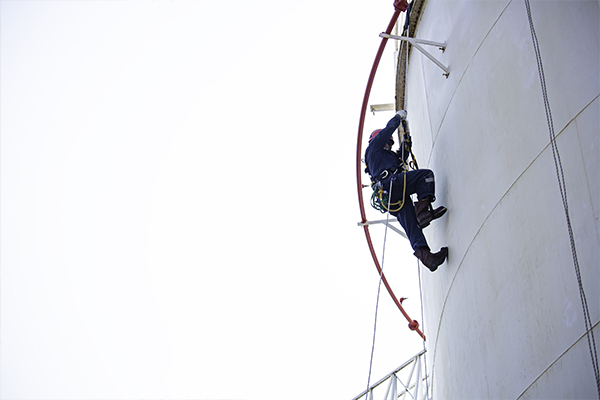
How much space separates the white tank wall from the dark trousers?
197 mm

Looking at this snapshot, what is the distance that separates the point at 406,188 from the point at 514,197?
2.06 metres

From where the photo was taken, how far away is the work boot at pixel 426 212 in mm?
6395

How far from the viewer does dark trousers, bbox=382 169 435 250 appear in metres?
6.60

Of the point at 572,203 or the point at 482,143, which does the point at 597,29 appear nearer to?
the point at 572,203

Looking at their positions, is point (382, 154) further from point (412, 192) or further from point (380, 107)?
point (380, 107)

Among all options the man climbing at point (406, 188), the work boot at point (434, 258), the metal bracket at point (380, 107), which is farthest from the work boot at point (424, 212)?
the metal bracket at point (380, 107)

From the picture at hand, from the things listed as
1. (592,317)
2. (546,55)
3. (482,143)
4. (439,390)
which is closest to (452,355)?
(439,390)

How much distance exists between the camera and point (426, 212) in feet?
21.2

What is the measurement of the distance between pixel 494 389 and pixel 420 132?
4.14 meters

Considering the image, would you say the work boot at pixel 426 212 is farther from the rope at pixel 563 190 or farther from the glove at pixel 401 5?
the glove at pixel 401 5

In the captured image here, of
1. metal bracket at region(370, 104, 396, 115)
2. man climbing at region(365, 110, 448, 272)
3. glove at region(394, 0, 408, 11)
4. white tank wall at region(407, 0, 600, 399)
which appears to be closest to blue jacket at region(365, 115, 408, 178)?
man climbing at region(365, 110, 448, 272)

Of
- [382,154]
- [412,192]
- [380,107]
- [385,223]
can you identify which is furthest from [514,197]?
[380,107]

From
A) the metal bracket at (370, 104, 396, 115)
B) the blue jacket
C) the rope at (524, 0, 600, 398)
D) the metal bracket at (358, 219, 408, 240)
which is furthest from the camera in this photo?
the metal bracket at (370, 104, 396, 115)

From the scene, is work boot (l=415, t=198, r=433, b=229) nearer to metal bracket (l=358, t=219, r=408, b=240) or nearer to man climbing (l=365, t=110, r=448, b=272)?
man climbing (l=365, t=110, r=448, b=272)
